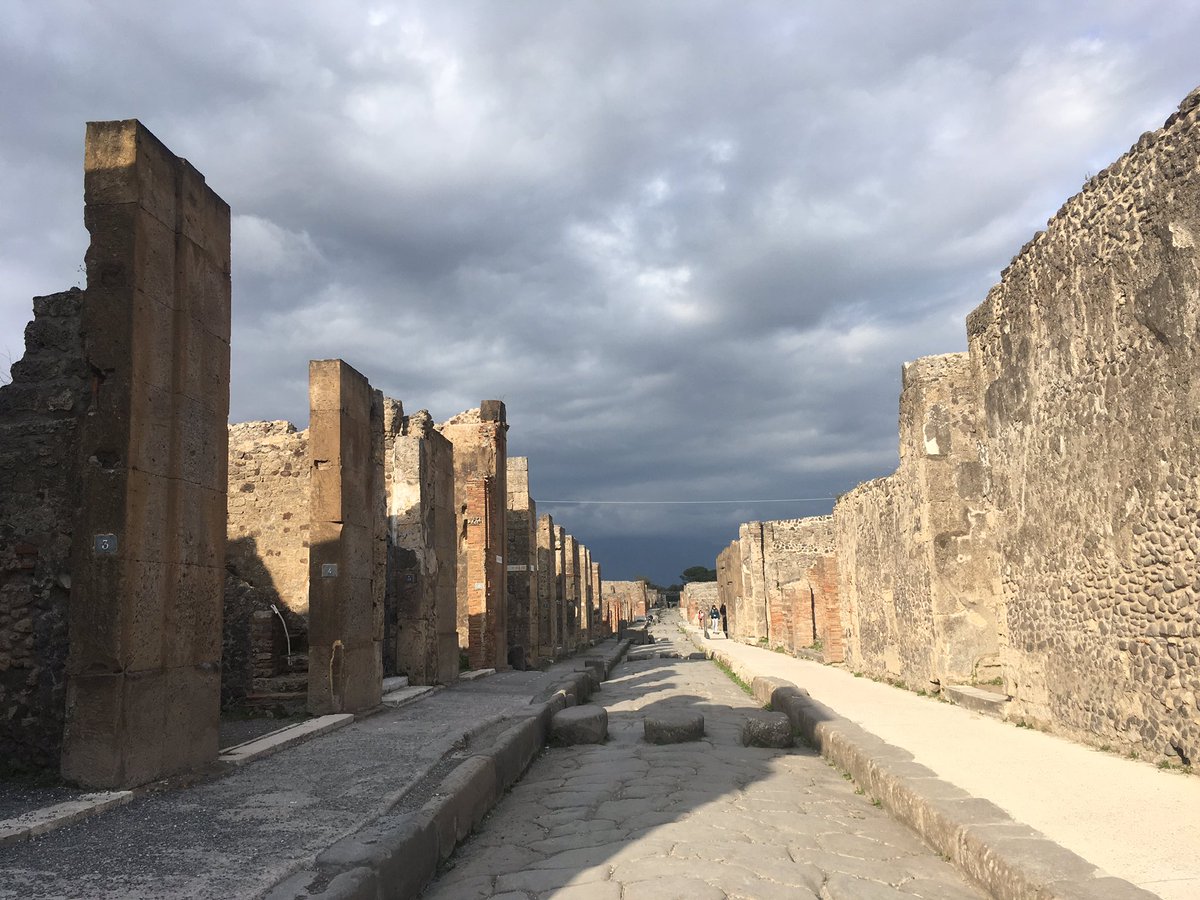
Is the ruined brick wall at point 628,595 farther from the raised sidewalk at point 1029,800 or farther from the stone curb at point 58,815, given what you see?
the stone curb at point 58,815

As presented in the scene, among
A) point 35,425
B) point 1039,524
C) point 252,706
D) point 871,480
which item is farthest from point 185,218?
point 871,480

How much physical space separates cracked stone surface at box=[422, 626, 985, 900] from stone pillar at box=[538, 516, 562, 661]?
17037 millimetres

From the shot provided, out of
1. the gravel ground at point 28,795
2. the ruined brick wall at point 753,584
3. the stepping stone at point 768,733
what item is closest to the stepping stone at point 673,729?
the stepping stone at point 768,733

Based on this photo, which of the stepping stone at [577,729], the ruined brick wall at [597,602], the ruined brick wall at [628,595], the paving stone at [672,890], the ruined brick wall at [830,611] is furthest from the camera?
the ruined brick wall at [628,595]

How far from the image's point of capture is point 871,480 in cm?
1394

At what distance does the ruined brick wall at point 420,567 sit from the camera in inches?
501

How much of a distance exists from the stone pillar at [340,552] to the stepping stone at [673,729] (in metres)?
3.26

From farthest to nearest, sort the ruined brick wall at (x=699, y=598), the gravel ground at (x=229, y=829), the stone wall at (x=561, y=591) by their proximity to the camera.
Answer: the ruined brick wall at (x=699, y=598) < the stone wall at (x=561, y=591) < the gravel ground at (x=229, y=829)

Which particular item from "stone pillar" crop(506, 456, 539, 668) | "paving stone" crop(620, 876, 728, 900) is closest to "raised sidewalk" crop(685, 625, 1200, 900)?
"paving stone" crop(620, 876, 728, 900)

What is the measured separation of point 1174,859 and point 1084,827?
585mm

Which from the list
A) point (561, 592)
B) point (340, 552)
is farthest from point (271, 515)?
point (561, 592)

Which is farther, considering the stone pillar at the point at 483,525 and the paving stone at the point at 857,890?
the stone pillar at the point at 483,525

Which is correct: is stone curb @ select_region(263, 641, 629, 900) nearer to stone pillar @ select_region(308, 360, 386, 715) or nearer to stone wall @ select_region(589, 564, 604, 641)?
Result: stone pillar @ select_region(308, 360, 386, 715)

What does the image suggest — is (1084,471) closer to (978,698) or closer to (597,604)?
(978,698)
